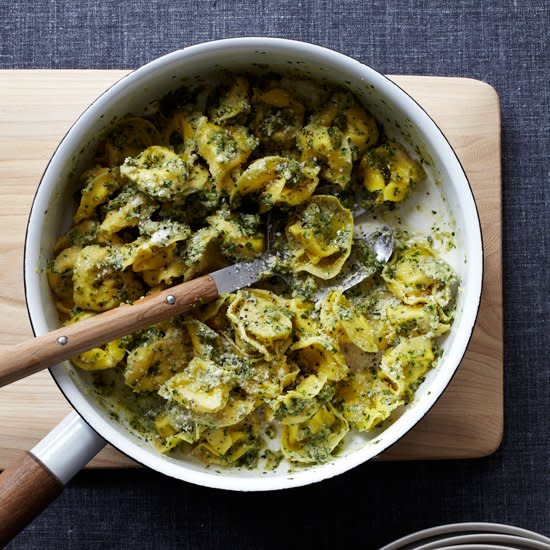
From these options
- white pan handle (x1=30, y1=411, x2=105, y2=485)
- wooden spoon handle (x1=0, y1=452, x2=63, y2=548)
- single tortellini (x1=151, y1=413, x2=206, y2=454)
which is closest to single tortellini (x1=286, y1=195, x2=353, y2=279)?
single tortellini (x1=151, y1=413, x2=206, y2=454)

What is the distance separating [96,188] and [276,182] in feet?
1.35

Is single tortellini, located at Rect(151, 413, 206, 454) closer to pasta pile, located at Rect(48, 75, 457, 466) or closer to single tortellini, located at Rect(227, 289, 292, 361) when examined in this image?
pasta pile, located at Rect(48, 75, 457, 466)

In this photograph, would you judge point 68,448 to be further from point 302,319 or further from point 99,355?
point 302,319

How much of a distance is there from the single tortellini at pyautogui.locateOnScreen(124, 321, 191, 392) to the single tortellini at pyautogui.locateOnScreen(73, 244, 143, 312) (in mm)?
111

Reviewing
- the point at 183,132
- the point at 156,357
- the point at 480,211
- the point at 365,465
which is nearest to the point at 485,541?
the point at 365,465

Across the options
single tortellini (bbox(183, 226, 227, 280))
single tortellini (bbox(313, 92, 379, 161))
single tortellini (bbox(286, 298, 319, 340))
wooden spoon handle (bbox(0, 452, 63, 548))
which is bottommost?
wooden spoon handle (bbox(0, 452, 63, 548))

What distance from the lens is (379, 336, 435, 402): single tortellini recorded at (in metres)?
1.92

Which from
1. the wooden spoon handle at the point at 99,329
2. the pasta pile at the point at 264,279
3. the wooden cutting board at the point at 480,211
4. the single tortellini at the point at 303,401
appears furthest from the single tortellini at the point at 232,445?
the wooden spoon handle at the point at 99,329

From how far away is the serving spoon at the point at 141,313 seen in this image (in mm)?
1680

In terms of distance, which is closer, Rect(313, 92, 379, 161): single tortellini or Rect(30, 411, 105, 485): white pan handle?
Rect(30, 411, 105, 485): white pan handle

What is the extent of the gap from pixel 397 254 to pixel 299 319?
11.4 inches

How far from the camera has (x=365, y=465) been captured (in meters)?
2.17

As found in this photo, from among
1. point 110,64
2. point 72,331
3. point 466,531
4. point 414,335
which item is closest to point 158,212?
point 72,331

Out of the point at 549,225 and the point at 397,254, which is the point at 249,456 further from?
the point at 549,225
